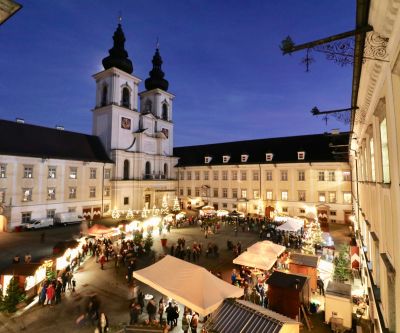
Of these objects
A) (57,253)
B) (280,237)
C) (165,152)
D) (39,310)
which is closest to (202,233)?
(280,237)

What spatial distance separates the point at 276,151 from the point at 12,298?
127ft

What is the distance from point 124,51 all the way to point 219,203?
33408 millimetres

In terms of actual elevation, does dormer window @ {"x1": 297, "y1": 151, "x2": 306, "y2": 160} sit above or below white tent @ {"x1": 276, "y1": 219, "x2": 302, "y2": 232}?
above

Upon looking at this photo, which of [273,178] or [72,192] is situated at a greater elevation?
[273,178]

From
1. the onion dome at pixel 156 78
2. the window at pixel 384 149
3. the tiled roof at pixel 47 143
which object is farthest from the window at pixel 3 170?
the window at pixel 384 149

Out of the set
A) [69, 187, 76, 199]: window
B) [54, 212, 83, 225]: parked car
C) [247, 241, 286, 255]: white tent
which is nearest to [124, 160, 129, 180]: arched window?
[69, 187, 76, 199]: window

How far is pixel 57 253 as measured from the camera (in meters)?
17.1

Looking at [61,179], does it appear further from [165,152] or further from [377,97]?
[377,97]

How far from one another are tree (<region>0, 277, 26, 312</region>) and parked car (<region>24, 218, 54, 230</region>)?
21171 millimetres

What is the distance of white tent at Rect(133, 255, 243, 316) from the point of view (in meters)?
8.27

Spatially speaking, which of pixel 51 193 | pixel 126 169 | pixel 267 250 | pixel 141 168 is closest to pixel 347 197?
pixel 267 250

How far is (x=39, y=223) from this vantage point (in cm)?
2962

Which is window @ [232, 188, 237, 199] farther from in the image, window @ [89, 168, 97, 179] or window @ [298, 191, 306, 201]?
window @ [89, 168, 97, 179]

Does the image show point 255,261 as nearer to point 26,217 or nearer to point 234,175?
point 26,217
